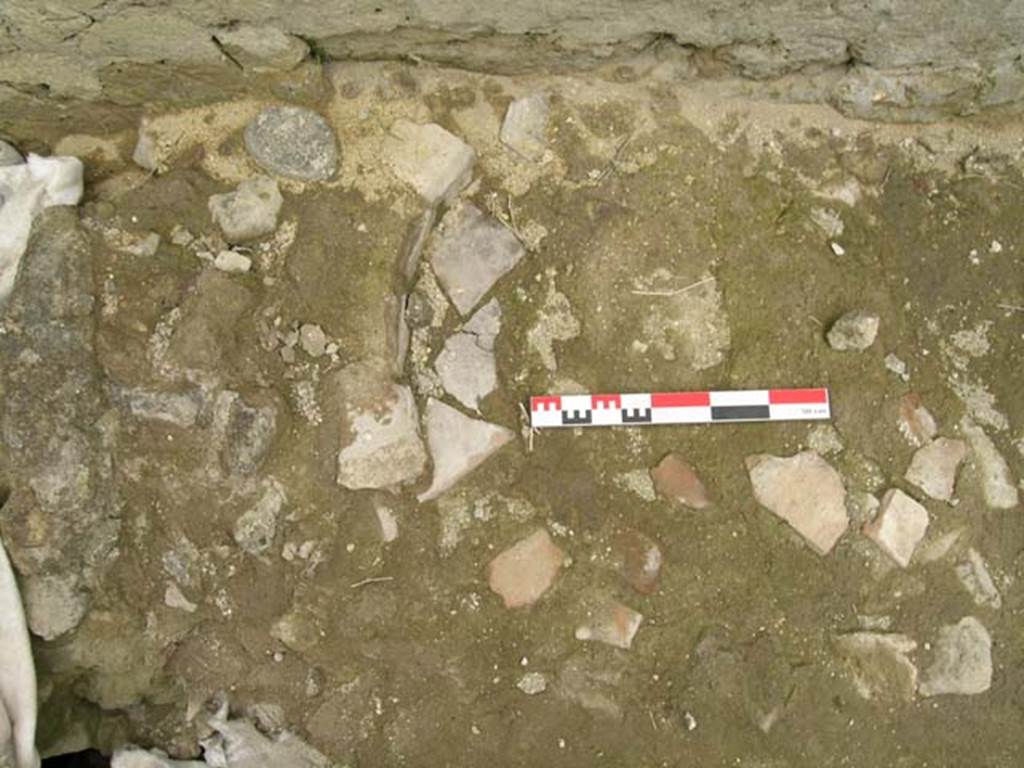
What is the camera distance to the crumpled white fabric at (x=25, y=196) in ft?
8.86

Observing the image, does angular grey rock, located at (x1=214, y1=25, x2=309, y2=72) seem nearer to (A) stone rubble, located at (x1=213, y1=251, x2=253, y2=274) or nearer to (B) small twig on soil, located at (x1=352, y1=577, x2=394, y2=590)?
(A) stone rubble, located at (x1=213, y1=251, x2=253, y2=274)

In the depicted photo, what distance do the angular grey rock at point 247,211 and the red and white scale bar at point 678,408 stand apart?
3.01ft

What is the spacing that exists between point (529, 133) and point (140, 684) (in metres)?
1.97

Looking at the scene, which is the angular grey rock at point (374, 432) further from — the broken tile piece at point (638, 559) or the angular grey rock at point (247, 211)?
the broken tile piece at point (638, 559)

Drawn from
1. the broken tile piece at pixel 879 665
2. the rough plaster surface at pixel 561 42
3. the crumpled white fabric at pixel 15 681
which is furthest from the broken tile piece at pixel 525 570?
the rough plaster surface at pixel 561 42

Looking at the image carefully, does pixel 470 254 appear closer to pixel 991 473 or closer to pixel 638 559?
pixel 638 559

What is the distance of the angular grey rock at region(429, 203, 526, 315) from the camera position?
295 centimetres

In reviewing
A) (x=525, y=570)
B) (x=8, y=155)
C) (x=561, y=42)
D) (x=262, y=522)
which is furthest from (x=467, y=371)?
(x=8, y=155)

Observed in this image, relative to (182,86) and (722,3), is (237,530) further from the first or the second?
(722,3)

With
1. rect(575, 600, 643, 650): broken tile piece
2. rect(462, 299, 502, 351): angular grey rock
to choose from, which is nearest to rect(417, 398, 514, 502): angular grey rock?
rect(462, 299, 502, 351): angular grey rock

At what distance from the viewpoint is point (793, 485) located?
114 inches

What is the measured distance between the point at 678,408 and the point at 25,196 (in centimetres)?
193

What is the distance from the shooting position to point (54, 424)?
2625 mm

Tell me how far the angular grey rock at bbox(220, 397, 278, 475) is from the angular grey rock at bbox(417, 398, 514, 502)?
17.9 inches
